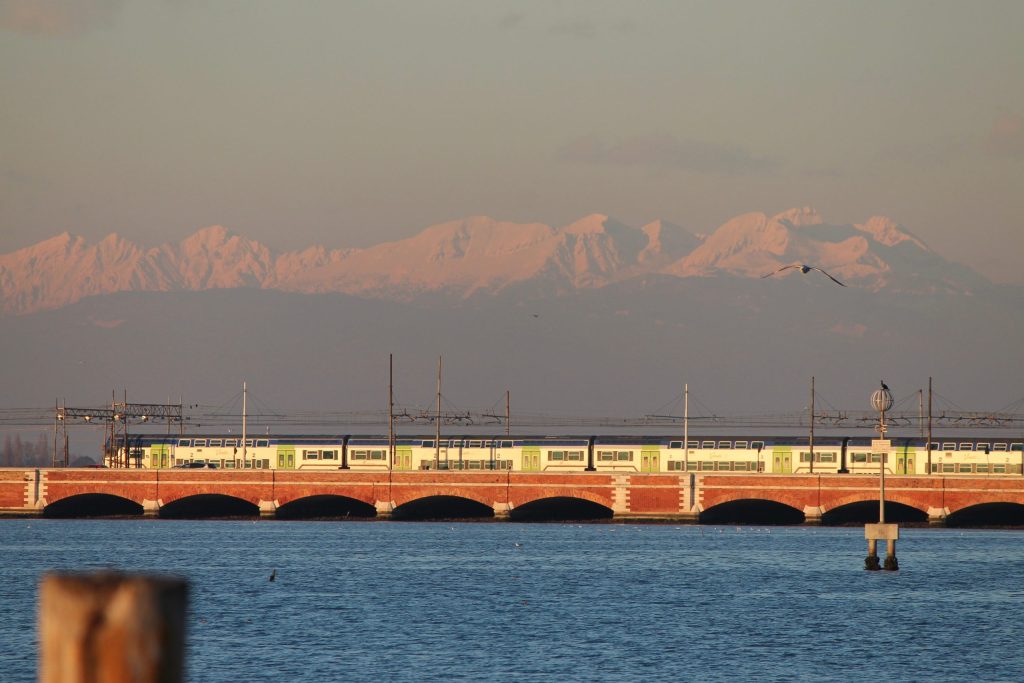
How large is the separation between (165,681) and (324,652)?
152 ft

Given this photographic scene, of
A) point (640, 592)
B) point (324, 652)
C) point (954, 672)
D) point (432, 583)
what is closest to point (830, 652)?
point (954, 672)

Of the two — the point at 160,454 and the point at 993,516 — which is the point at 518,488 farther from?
the point at 160,454

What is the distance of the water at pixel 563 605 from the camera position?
1885 inches

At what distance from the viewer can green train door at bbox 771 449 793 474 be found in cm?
13262

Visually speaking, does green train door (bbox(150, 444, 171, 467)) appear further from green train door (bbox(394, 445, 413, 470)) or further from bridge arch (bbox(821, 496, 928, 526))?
bridge arch (bbox(821, 496, 928, 526))

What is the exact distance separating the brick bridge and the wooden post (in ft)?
379

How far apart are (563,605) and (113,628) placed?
6289 cm

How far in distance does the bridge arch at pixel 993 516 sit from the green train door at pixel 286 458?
60091 mm

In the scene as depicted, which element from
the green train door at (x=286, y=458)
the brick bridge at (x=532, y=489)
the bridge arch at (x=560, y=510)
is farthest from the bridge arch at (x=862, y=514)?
the green train door at (x=286, y=458)

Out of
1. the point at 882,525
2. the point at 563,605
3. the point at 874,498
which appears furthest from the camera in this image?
the point at 874,498

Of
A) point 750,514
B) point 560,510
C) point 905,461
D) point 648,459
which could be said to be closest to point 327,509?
point 560,510

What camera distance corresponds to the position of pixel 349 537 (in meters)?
116

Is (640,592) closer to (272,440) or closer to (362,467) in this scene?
(362,467)

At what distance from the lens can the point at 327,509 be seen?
473ft
